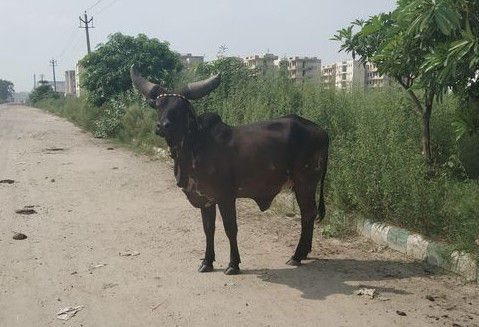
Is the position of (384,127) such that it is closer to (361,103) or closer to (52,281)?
(361,103)

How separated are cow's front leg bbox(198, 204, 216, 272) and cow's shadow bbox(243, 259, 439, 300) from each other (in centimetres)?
37

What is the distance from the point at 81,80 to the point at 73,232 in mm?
13965

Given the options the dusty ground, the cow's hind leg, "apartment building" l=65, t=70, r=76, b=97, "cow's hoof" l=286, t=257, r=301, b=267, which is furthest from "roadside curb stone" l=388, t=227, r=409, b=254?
"apartment building" l=65, t=70, r=76, b=97

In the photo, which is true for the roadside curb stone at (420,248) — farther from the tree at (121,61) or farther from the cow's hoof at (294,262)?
the tree at (121,61)

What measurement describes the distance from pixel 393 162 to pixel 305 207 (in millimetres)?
1404

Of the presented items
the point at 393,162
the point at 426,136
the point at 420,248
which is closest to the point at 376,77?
the point at 426,136

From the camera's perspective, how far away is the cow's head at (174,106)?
4320 millimetres

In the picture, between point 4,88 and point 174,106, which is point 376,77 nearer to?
point 174,106

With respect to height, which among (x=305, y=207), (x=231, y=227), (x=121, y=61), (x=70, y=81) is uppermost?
(x=70, y=81)

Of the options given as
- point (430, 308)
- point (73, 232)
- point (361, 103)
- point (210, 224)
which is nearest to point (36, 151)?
point (73, 232)

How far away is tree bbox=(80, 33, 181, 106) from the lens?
1758 centimetres

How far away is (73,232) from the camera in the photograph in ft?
20.4

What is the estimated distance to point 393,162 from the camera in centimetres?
565

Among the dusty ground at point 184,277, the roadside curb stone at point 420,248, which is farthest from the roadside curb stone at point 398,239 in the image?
the dusty ground at point 184,277
